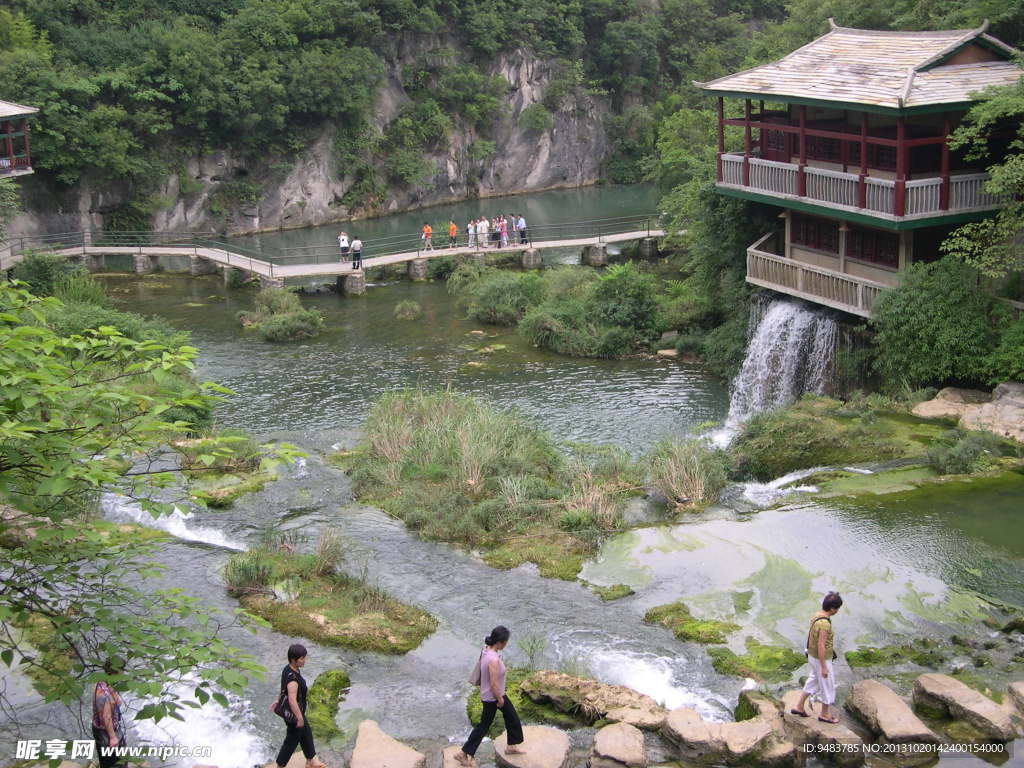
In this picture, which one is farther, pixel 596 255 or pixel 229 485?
pixel 596 255

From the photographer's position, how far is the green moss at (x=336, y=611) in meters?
15.8

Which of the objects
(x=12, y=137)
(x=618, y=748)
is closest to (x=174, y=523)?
(x=618, y=748)

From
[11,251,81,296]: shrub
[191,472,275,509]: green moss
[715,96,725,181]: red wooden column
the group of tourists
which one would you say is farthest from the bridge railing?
the group of tourists

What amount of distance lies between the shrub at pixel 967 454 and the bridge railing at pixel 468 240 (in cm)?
2781

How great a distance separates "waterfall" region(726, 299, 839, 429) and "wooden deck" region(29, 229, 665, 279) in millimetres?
19011

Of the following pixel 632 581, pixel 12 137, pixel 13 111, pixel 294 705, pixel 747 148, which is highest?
pixel 13 111

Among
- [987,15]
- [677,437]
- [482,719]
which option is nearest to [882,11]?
[987,15]

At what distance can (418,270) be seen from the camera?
148ft

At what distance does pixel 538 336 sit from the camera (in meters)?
34.2

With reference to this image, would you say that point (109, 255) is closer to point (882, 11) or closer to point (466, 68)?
point (466, 68)

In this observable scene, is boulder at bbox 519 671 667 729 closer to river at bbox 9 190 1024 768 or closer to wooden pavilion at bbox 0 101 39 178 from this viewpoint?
river at bbox 9 190 1024 768

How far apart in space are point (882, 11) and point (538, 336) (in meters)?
16.7

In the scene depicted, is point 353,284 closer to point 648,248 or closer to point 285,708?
point 648,248

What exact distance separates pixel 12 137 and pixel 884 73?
33.5 meters
